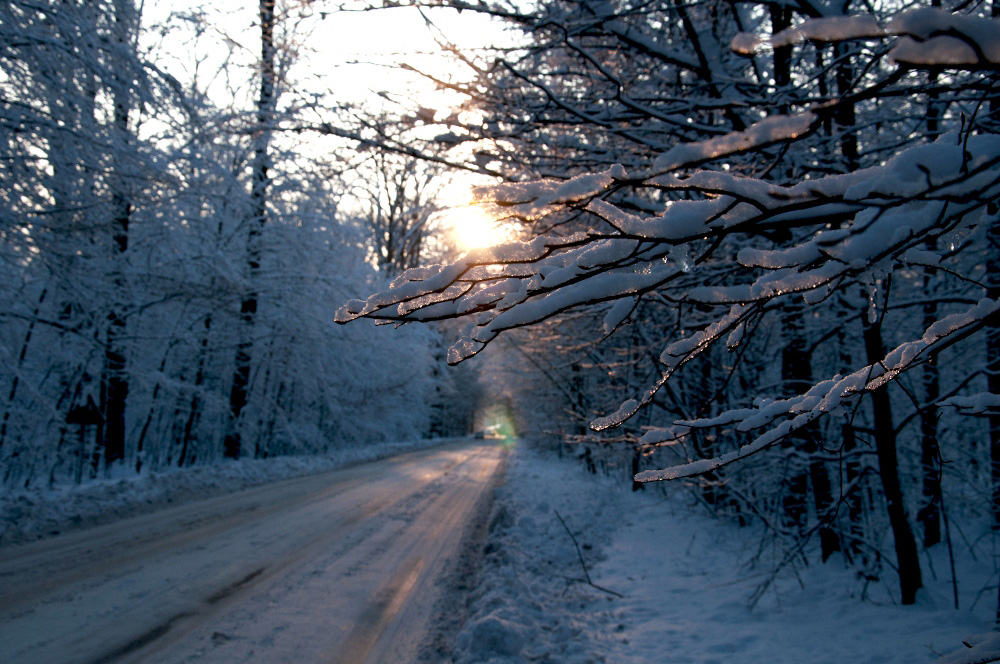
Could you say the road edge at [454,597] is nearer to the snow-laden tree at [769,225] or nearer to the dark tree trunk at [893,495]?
the snow-laden tree at [769,225]

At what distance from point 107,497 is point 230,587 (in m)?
5.21

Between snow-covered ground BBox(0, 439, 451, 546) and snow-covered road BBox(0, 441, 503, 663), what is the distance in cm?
58

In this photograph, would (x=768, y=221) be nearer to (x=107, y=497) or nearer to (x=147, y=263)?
(x=107, y=497)

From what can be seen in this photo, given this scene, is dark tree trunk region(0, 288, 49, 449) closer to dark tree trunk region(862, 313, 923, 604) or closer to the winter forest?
the winter forest

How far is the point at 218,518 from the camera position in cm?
778

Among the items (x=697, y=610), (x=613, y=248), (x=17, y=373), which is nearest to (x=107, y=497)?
(x=17, y=373)

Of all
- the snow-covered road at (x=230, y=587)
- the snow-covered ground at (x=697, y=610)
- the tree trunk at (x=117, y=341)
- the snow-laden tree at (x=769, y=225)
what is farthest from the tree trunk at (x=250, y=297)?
the snow-laden tree at (x=769, y=225)

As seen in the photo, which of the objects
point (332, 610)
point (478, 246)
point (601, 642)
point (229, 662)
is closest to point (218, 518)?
point (332, 610)

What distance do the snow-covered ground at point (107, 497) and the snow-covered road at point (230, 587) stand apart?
584mm

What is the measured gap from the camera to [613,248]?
1.25 meters

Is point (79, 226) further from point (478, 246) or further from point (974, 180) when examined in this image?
point (974, 180)

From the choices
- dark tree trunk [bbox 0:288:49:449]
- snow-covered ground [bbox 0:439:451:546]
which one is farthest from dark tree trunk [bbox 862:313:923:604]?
dark tree trunk [bbox 0:288:49:449]

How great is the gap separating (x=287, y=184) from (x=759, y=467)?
1383 centimetres

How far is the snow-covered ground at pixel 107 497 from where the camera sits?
6.90 metres
